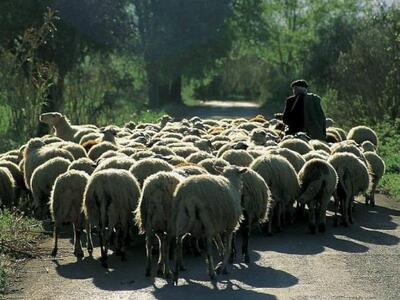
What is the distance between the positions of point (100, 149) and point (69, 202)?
11.9ft

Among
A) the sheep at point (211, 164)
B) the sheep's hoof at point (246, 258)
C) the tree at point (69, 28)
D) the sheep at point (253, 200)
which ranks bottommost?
the sheep's hoof at point (246, 258)

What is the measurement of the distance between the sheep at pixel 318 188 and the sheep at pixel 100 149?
11.7 feet

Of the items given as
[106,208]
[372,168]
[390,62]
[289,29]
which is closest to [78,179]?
[106,208]

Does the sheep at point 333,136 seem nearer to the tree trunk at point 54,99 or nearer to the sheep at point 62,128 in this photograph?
Result: the sheep at point 62,128

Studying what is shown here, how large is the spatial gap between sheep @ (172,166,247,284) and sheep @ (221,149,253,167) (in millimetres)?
3402

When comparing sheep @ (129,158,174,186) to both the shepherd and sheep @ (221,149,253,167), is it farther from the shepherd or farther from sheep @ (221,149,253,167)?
the shepherd

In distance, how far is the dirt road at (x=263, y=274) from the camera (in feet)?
28.5

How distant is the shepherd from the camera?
56.9 ft

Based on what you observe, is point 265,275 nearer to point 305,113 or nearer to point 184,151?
point 184,151

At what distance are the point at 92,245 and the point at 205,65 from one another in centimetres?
4235

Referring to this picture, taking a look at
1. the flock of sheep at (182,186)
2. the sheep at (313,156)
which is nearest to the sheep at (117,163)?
the flock of sheep at (182,186)

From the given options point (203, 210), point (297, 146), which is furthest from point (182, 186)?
point (297, 146)

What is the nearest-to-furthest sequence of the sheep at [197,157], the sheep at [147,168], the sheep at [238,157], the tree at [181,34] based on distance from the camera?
the sheep at [147,168] < the sheep at [197,157] < the sheep at [238,157] < the tree at [181,34]

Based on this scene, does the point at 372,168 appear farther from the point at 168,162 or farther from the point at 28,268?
the point at 28,268
